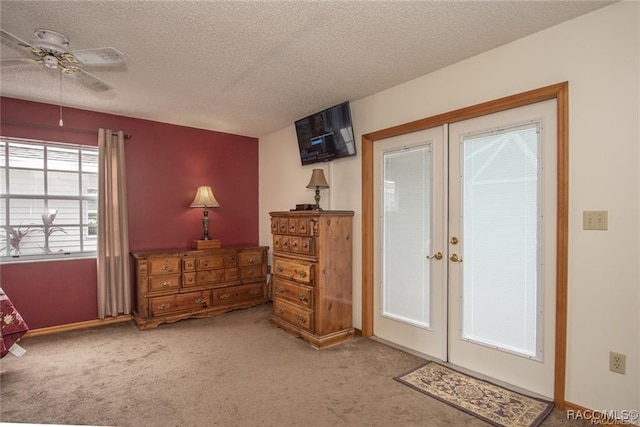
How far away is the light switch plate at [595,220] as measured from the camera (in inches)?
77.5

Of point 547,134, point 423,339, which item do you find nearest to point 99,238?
point 423,339

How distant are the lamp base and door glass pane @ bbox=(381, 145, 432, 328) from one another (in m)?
2.31

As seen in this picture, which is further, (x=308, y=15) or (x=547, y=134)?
(x=547, y=134)

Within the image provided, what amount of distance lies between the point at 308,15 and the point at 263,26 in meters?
0.32

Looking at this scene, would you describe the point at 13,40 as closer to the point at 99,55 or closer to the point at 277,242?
the point at 99,55

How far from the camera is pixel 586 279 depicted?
6.68 ft

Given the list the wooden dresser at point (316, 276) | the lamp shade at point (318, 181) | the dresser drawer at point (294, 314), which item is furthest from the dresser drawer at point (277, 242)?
the lamp shade at point (318, 181)

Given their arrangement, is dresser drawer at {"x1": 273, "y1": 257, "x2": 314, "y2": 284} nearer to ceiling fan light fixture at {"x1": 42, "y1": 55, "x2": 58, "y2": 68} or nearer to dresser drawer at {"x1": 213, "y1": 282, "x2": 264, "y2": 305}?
dresser drawer at {"x1": 213, "y1": 282, "x2": 264, "y2": 305}

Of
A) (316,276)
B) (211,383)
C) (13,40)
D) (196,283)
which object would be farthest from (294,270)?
(13,40)

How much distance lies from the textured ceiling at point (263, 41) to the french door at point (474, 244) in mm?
604

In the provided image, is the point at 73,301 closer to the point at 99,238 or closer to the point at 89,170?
the point at 99,238

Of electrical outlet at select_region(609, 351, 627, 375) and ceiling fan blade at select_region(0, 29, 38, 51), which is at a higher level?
ceiling fan blade at select_region(0, 29, 38, 51)

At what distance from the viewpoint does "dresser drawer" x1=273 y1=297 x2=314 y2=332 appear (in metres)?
3.27

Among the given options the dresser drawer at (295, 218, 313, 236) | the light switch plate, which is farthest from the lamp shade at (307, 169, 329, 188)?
the light switch plate
